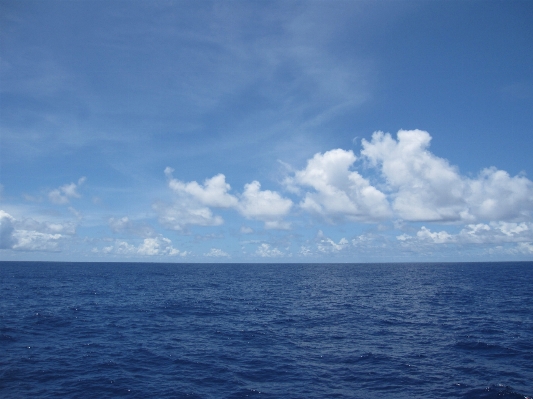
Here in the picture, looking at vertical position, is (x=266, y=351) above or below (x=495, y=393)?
below

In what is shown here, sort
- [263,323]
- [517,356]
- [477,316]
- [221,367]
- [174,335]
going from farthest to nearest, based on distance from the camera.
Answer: [477,316]
[263,323]
[174,335]
[517,356]
[221,367]

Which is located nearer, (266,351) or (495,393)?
(495,393)

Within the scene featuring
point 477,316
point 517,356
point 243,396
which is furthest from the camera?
point 477,316

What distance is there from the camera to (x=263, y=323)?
49344 millimetres

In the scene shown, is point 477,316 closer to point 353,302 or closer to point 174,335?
point 353,302

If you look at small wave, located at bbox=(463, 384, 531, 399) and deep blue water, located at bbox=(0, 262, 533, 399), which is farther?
deep blue water, located at bbox=(0, 262, 533, 399)

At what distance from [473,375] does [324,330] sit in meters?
18.7

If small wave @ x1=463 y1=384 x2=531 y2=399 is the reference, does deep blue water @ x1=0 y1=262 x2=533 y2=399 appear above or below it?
below

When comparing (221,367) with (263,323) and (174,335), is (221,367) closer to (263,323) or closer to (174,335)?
(174,335)

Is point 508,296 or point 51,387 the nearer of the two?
point 51,387

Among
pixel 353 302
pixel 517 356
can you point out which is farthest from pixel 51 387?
pixel 353 302

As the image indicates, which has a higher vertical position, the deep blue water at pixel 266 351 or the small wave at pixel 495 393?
the small wave at pixel 495 393

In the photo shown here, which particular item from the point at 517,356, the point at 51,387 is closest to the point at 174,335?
the point at 51,387

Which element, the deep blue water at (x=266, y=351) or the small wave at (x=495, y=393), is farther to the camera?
the deep blue water at (x=266, y=351)
